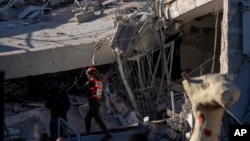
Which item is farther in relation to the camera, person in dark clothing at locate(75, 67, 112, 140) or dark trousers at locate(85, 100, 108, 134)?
dark trousers at locate(85, 100, 108, 134)

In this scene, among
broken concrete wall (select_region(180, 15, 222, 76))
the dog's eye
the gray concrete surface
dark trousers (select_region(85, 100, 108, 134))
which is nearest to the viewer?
the dog's eye

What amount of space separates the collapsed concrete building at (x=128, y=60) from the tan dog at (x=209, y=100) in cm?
405

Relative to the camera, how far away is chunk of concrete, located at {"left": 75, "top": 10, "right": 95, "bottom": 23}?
14384 mm

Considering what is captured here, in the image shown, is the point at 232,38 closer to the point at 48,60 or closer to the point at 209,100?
the point at 48,60

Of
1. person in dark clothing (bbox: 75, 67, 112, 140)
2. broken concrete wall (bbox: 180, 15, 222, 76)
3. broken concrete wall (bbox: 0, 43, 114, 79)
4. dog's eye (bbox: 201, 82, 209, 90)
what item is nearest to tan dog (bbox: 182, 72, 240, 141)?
dog's eye (bbox: 201, 82, 209, 90)

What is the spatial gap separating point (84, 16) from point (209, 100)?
8.42 meters

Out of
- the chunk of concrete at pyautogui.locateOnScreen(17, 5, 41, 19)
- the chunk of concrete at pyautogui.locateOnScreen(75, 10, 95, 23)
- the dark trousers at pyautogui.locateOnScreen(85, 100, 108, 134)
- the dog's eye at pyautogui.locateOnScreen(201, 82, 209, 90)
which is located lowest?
the dark trousers at pyautogui.locateOnScreen(85, 100, 108, 134)

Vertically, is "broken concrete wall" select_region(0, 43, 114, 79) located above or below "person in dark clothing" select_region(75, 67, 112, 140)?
above

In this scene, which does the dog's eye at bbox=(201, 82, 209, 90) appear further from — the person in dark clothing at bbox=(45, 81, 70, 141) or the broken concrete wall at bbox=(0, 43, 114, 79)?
the broken concrete wall at bbox=(0, 43, 114, 79)

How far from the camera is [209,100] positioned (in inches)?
249

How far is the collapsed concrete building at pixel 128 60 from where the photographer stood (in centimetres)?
1080

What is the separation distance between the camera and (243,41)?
419 inches

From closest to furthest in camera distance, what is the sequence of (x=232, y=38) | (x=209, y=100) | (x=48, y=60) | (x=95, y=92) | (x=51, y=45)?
(x=209, y=100)
(x=95, y=92)
(x=232, y=38)
(x=48, y=60)
(x=51, y=45)

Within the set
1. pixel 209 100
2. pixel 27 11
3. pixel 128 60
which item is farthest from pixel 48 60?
pixel 209 100
